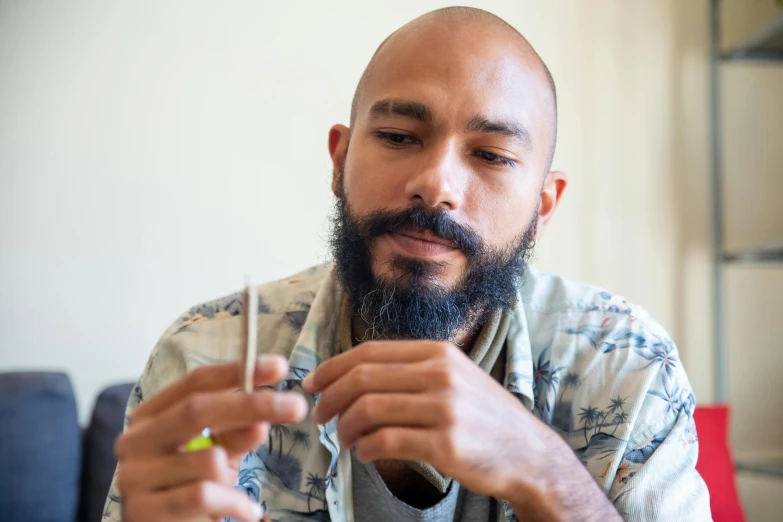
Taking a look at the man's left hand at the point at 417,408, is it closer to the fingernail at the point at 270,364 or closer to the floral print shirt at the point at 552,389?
the fingernail at the point at 270,364

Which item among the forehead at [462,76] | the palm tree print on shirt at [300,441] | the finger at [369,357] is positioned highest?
the forehead at [462,76]

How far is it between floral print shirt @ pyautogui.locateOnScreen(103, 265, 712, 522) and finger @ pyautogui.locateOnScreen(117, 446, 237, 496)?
39 centimetres

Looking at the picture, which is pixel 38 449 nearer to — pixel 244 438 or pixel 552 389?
pixel 552 389

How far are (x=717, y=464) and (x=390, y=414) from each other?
1.56m

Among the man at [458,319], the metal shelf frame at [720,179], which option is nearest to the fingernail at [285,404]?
the man at [458,319]

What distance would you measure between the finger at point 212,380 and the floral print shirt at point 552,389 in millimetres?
389

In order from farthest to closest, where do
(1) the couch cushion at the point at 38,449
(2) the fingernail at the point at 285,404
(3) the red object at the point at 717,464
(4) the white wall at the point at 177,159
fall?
(4) the white wall at the point at 177,159 → (3) the red object at the point at 717,464 → (1) the couch cushion at the point at 38,449 → (2) the fingernail at the point at 285,404

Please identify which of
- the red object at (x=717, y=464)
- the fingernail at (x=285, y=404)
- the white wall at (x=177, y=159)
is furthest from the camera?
the white wall at (x=177, y=159)

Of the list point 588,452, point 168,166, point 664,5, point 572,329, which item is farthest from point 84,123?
point 664,5

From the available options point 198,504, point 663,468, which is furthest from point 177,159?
point 198,504

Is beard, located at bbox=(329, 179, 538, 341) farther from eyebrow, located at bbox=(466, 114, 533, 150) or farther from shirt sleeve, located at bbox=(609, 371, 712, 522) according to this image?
shirt sleeve, located at bbox=(609, 371, 712, 522)

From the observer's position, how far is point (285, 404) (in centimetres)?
→ 63

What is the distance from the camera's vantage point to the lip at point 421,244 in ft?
3.56

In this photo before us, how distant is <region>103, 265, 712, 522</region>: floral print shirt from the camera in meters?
1.08
